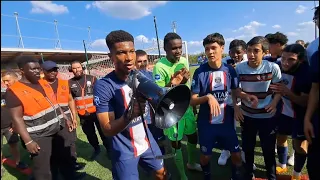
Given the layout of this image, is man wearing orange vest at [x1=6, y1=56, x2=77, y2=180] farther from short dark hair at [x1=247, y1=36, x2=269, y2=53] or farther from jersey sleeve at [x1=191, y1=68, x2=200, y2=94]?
short dark hair at [x1=247, y1=36, x2=269, y2=53]

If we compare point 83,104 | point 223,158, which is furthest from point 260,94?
point 83,104

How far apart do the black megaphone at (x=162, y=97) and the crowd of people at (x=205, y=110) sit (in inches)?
3.3

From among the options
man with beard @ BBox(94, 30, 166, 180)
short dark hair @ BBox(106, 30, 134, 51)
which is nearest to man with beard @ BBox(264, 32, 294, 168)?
man with beard @ BBox(94, 30, 166, 180)

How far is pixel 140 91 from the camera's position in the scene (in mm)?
1556

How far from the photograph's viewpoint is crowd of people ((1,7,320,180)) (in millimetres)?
1966

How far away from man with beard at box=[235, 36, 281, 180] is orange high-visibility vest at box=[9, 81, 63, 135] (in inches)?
93.3

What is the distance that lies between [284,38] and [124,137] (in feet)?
9.88

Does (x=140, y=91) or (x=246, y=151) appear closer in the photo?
(x=140, y=91)

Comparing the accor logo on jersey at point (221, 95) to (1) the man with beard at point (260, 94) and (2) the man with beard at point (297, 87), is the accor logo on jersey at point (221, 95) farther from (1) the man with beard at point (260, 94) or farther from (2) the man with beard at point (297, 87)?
(2) the man with beard at point (297, 87)

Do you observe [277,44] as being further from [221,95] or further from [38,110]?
[38,110]

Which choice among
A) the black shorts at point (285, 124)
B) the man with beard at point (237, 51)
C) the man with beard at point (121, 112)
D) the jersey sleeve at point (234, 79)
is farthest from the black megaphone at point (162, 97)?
the man with beard at point (237, 51)

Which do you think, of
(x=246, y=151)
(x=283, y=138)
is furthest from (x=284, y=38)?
(x=246, y=151)

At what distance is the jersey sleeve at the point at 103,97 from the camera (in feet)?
6.46

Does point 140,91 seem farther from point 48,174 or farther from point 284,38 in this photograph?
point 284,38
